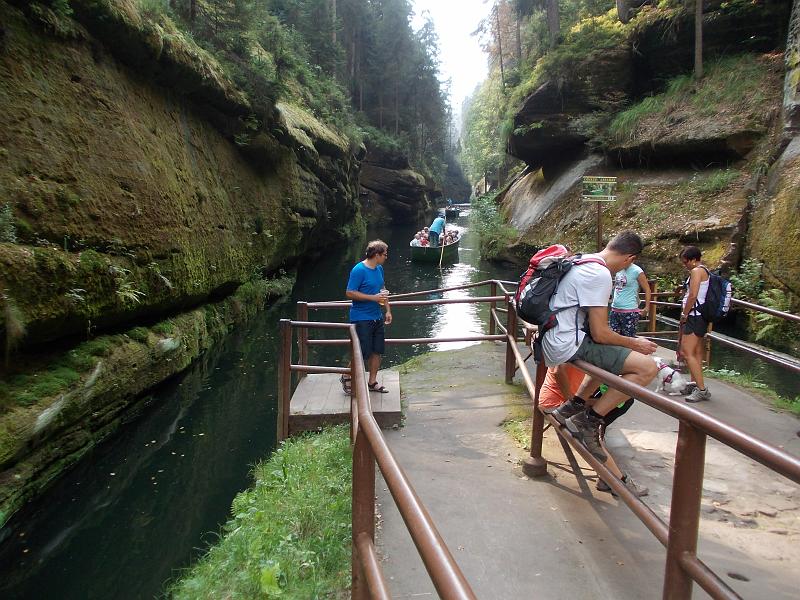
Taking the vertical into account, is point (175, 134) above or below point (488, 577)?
above

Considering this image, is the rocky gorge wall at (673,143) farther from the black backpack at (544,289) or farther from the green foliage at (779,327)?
the black backpack at (544,289)

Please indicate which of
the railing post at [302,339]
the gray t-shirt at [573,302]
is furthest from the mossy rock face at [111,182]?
the gray t-shirt at [573,302]

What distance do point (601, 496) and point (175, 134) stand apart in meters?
10.2

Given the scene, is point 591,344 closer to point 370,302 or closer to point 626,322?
point 370,302

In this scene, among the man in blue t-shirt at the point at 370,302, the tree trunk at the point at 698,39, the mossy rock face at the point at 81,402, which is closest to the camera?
the mossy rock face at the point at 81,402

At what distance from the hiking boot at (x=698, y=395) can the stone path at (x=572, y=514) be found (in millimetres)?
298

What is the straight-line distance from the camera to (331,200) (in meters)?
23.2

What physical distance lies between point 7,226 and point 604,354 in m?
5.89

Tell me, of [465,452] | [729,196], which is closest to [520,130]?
[729,196]

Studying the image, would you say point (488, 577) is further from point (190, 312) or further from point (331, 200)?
point (331, 200)

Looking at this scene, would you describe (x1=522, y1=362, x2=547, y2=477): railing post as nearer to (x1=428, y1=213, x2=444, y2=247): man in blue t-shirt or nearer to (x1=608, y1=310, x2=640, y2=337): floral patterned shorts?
(x1=608, y1=310, x2=640, y2=337): floral patterned shorts

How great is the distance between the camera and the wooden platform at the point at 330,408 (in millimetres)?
5207

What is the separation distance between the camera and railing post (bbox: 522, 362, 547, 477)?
3900mm

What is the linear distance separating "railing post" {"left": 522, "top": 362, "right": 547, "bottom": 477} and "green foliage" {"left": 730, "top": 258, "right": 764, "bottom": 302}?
9691 mm
